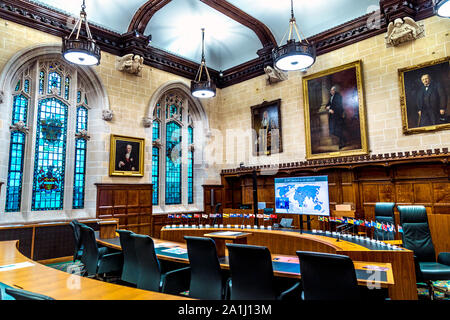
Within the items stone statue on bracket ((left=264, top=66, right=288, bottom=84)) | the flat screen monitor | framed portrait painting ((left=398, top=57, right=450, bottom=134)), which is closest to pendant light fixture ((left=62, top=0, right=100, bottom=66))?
the flat screen monitor

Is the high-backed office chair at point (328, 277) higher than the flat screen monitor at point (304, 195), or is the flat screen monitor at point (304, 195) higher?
the flat screen monitor at point (304, 195)

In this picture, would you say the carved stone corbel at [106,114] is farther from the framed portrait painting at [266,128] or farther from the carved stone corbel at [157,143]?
the framed portrait painting at [266,128]

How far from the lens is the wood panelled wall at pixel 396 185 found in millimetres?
6180

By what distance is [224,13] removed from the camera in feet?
26.8

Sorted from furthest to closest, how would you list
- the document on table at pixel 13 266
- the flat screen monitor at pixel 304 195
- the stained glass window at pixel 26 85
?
the stained glass window at pixel 26 85 → the flat screen monitor at pixel 304 195 → the document on table at pixel 13 266

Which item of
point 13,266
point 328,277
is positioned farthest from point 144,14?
point 328,277

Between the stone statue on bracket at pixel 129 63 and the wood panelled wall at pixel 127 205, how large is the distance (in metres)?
3.37

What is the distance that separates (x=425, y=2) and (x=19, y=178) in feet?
34.1

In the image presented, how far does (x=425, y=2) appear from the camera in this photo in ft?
22.5

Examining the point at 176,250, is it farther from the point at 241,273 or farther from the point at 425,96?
the point at 425,96

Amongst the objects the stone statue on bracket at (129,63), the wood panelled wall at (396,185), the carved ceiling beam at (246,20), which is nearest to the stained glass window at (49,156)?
the stone statue on bracket at (129,63)

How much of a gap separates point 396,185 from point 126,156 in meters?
7.09

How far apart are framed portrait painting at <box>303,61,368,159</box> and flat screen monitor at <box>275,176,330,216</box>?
13.6 ft
